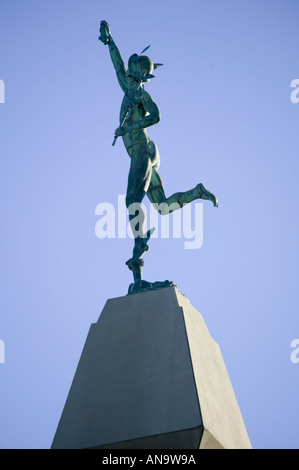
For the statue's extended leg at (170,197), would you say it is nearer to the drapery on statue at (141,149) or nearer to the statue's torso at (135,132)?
the drapery on statue at (141,149)

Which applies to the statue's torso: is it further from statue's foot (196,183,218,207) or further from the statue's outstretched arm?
statue's foot (196,183,218,207)

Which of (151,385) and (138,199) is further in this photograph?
(138,199)

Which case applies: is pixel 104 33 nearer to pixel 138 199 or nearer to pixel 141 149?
pixel 141 149

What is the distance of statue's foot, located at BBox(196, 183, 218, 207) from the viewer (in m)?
8.97

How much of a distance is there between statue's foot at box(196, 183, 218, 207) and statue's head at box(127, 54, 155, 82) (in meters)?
1.71

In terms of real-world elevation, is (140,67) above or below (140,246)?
above

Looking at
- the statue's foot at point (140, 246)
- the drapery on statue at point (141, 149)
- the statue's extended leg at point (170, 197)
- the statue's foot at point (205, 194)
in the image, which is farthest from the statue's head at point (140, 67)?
the statue's foot at point (140, 246)

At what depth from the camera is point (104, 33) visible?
33.4 ft

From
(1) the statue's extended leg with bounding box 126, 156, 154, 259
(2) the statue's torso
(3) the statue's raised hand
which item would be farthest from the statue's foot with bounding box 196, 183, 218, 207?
(3) the statue's raised hand

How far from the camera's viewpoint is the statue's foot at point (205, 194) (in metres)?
8.97

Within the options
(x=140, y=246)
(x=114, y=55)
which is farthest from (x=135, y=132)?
(x=140, y=246)

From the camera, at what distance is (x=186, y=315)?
24.8 feet

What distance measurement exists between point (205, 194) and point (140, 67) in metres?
2.01
